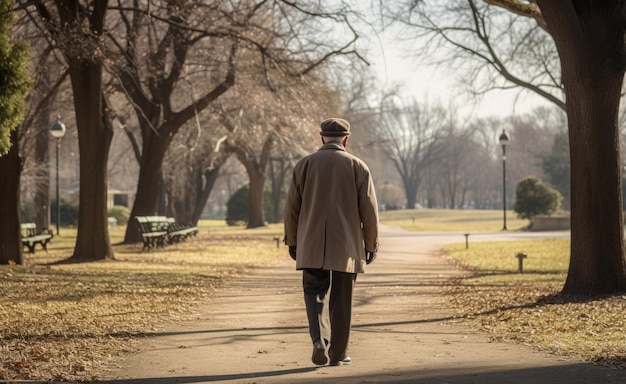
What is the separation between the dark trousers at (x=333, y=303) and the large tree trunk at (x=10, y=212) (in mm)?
12901

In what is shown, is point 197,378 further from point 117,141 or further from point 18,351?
point 117,141

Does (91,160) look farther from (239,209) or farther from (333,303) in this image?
(239,209)

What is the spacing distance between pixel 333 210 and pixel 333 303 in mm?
772

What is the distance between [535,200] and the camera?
1992 inches

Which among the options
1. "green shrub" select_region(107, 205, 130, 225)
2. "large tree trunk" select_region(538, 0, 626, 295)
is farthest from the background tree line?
"green shrub" select_region(107, 205, 130, 225)

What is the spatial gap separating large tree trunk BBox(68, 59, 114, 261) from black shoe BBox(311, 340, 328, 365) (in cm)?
1472

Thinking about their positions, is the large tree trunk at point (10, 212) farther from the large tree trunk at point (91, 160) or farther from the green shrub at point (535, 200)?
the green shrub at point (535, 200)

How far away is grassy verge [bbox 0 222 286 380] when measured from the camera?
8.72 m

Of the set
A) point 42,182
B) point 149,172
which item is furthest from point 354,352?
point 42,182

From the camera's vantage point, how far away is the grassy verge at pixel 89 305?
8719mm

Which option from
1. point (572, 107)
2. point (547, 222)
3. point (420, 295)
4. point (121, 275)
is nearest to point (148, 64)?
point (121, 275)

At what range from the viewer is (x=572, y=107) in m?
13.5

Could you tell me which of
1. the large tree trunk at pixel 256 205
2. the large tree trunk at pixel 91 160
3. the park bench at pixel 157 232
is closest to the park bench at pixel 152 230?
the park bench at pixel 157 232

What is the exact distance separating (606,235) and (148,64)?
685 inches
